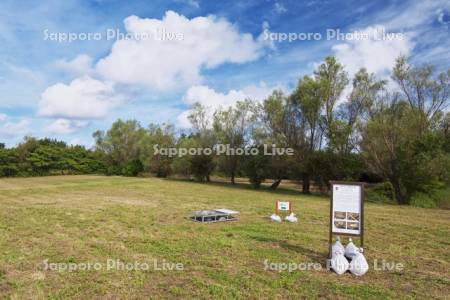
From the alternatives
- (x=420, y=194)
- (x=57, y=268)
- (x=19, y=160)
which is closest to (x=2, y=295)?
(x=57, y=268)

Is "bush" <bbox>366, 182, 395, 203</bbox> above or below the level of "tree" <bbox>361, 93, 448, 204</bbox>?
below

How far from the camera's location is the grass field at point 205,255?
3.94 meters

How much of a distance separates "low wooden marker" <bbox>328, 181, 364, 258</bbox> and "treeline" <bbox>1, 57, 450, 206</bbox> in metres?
10.8

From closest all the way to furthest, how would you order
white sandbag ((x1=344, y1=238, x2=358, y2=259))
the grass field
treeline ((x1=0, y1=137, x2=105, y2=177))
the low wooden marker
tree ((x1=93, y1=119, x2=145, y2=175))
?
the grass field → white sandbag ((x1=344, y1=238, x2=358, y2=259)) → the low wooden marker → treeline ((x1=0, y1=137, x2=105, y2=177)) → tree ((x1=93, y1=119, x2=145, y2=175))

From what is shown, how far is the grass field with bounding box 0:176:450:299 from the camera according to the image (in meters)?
3.94

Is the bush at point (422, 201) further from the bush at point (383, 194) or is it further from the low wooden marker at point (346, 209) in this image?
the low wooden marker at point (346, 209)

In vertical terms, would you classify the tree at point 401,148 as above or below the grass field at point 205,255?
above

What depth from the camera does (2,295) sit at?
3.73m

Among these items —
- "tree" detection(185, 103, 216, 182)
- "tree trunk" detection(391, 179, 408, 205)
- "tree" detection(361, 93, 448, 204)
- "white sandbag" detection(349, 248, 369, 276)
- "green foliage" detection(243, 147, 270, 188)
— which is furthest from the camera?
"tree" detection(185, 103, 216, 182)

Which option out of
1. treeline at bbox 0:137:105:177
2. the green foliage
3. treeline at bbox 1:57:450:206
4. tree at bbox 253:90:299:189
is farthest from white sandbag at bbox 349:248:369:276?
treeline at bbox 0:137:105:177

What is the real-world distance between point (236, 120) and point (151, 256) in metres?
25.3

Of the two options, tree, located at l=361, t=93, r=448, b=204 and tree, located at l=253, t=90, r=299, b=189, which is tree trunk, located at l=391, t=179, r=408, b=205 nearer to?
tree, located at l=361, t=93, r=448, b=204

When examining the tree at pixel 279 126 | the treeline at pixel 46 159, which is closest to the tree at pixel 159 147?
the treeline at pixel 46 159

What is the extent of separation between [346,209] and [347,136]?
14465 millimetres
